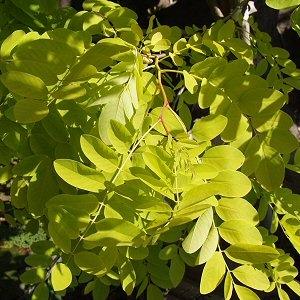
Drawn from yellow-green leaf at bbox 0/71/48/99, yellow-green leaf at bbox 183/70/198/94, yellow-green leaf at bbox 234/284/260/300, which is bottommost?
yellow-green leaf at bbox 234/284/260/300

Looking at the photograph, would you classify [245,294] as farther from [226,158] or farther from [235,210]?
[226,158]

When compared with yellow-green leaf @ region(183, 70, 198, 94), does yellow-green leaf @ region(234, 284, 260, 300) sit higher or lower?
lower

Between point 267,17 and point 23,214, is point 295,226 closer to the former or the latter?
point 23,214

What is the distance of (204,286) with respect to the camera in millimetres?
976

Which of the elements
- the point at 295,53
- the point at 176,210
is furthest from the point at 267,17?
the point at 176,210

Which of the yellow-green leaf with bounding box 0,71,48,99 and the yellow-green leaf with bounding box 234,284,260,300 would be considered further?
the yellow-green leaf with bounding box 234,284,260,300

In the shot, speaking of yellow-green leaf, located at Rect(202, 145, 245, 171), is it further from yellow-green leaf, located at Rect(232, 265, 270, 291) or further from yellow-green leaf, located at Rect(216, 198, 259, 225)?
yellow-green leaf, located at Rect(232, 265, 270, 291)

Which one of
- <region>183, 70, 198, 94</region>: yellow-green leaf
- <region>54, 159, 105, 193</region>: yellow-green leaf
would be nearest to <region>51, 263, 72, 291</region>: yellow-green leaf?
<region>54, 159, 105, 193</region>: yellow-green leaf

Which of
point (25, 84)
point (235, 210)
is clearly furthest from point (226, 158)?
point (25, 84)

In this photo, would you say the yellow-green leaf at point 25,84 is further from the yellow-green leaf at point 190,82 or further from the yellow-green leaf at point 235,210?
the yellow-green leaf at point 235,210

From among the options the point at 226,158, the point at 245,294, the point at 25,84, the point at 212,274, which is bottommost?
the point at 245,294

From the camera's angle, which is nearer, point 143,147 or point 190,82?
point 143,147

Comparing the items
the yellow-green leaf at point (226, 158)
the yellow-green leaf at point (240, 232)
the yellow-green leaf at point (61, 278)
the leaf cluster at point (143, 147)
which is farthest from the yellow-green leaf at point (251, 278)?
the yellow-green leaf at point (61, 278)

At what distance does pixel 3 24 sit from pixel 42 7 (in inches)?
5.5
